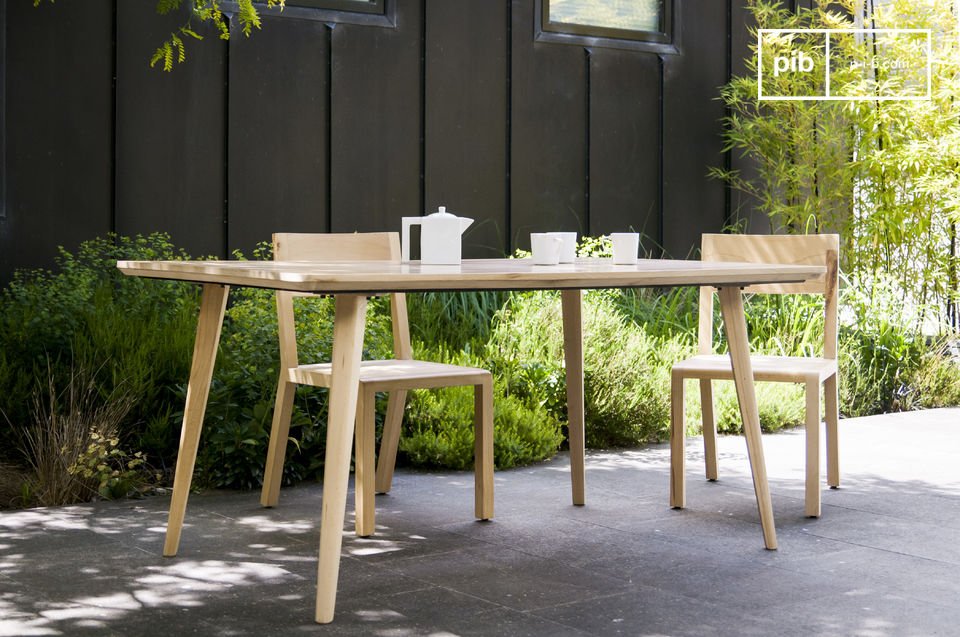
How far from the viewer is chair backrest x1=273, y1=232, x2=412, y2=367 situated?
13.1 ft

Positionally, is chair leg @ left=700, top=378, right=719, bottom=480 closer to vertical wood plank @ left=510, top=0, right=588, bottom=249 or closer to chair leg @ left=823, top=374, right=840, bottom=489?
chair leg @ left=823, top=374, right=840, bottom=489

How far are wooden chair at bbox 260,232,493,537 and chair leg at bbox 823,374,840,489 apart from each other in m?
1.25

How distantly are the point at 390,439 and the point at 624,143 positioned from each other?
4024 millimetres

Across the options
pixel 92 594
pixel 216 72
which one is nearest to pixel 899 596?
pixel 92 594

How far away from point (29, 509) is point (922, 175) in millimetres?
5475

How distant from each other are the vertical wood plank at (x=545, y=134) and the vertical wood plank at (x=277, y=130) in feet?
4.16

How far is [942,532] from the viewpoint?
3785 millimetres

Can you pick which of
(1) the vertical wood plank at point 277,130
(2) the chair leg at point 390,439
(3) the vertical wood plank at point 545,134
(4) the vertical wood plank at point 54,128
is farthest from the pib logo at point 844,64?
(2) the chair leg at point 390,439

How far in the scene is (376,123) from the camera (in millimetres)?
6820

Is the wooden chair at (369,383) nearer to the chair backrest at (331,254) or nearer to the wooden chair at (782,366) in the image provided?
the chair backrest at (331,254)

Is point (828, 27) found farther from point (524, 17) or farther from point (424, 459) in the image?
point (424, 459)

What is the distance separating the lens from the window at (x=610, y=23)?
745 centimetres

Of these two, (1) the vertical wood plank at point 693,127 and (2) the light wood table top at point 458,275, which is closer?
(2) the light wood table top at point 458,275

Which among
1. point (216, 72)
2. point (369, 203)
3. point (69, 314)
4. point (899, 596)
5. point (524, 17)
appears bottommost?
point (899, 596)
